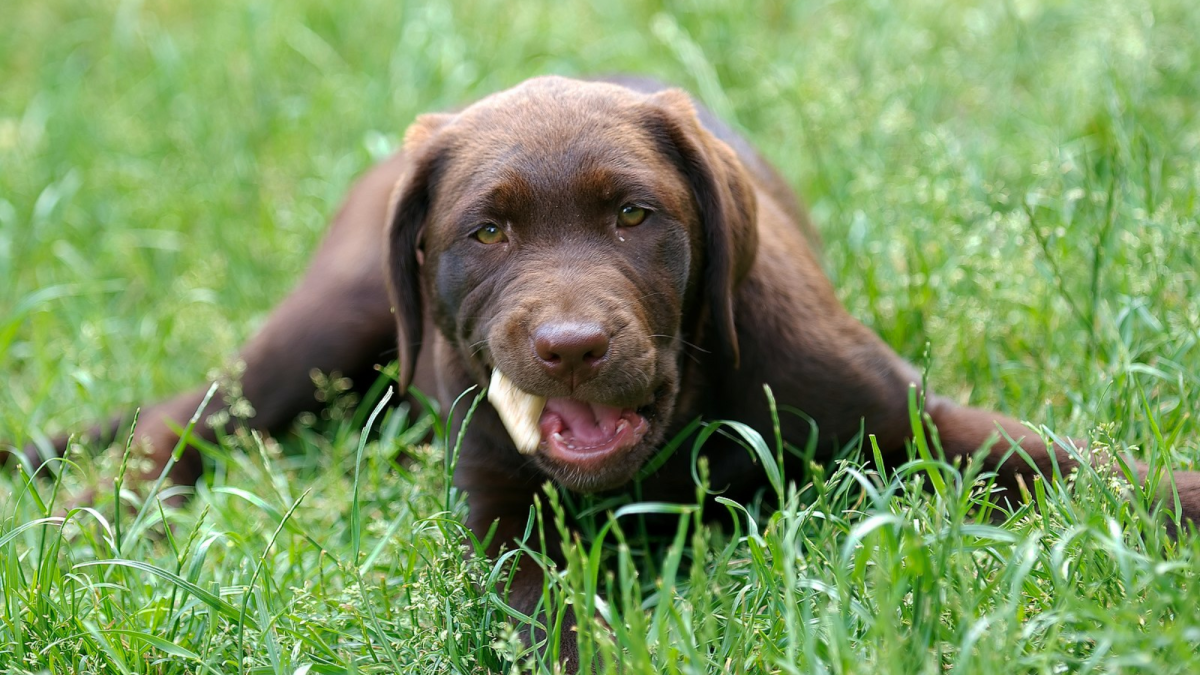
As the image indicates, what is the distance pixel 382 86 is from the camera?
5.85 m

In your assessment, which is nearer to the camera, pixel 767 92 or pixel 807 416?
pixel 807 416

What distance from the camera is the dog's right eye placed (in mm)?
2928

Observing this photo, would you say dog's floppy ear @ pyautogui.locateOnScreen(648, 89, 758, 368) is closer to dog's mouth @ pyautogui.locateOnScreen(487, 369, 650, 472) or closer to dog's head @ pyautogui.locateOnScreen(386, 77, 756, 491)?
dog's head @ pyautogui.locateOnScreen(386, 77, 756, 491)

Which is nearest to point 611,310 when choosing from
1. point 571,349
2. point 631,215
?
point 571,349

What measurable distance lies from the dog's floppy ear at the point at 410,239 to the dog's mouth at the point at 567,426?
→ 1.09 ft

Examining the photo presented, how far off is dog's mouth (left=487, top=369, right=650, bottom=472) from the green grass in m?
0.20

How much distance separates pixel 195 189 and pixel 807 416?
339 cm

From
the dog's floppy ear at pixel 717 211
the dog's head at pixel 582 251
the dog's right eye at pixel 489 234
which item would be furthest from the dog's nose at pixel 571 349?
the dog's floppy ear at pixel 717 211

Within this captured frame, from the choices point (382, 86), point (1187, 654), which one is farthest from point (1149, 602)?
point (382, 86)

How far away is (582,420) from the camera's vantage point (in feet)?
9.53

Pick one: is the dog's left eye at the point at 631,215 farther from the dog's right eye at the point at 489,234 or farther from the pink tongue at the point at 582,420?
the pink tongue at the point at 582,420

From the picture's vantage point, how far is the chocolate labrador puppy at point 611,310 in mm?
2770

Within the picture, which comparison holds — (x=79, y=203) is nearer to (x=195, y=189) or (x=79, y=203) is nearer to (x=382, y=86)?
(x=195, y=189)

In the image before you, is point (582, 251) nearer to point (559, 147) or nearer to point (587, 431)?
point (559, 147)
